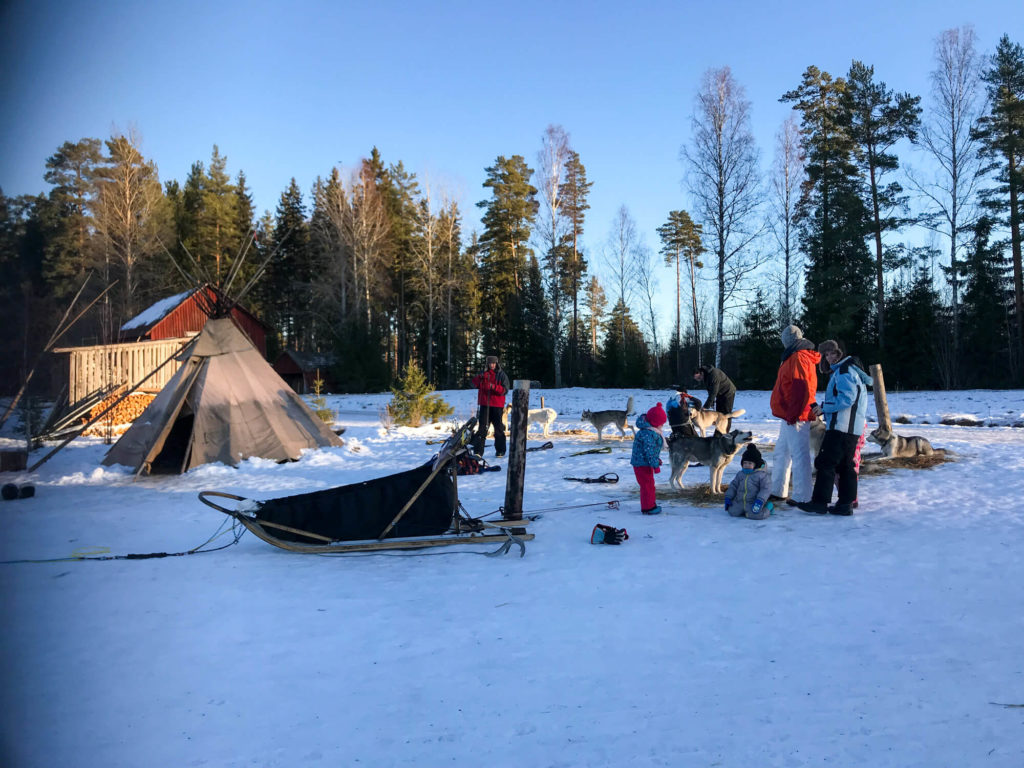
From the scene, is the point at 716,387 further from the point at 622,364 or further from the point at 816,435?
the point at 622,364

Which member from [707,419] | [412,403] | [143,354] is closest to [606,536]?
[707,419]

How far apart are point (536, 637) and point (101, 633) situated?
2.51m

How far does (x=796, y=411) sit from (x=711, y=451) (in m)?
1.24

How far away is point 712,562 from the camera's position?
16.4 ft

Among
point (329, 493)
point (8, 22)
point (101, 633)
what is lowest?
point (101, 633)

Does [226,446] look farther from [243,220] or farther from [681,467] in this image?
[243,220]

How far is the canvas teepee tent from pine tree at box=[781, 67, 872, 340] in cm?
1967

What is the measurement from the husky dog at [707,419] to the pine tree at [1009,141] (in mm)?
18005

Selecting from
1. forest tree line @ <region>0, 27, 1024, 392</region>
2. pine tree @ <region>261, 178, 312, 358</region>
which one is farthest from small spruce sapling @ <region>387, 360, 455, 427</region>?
pine tree @ <region>261, 178, 312, 358</region>

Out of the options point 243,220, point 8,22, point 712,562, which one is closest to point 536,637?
point 712,562

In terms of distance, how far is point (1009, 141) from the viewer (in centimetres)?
2186

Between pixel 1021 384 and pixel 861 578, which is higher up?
pixel 1021 384

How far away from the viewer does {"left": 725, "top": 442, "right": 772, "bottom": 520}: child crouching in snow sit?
21.0ft

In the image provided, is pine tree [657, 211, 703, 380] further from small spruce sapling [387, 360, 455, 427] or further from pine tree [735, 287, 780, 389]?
small spruce sapling [387, 360, 455, 427]
